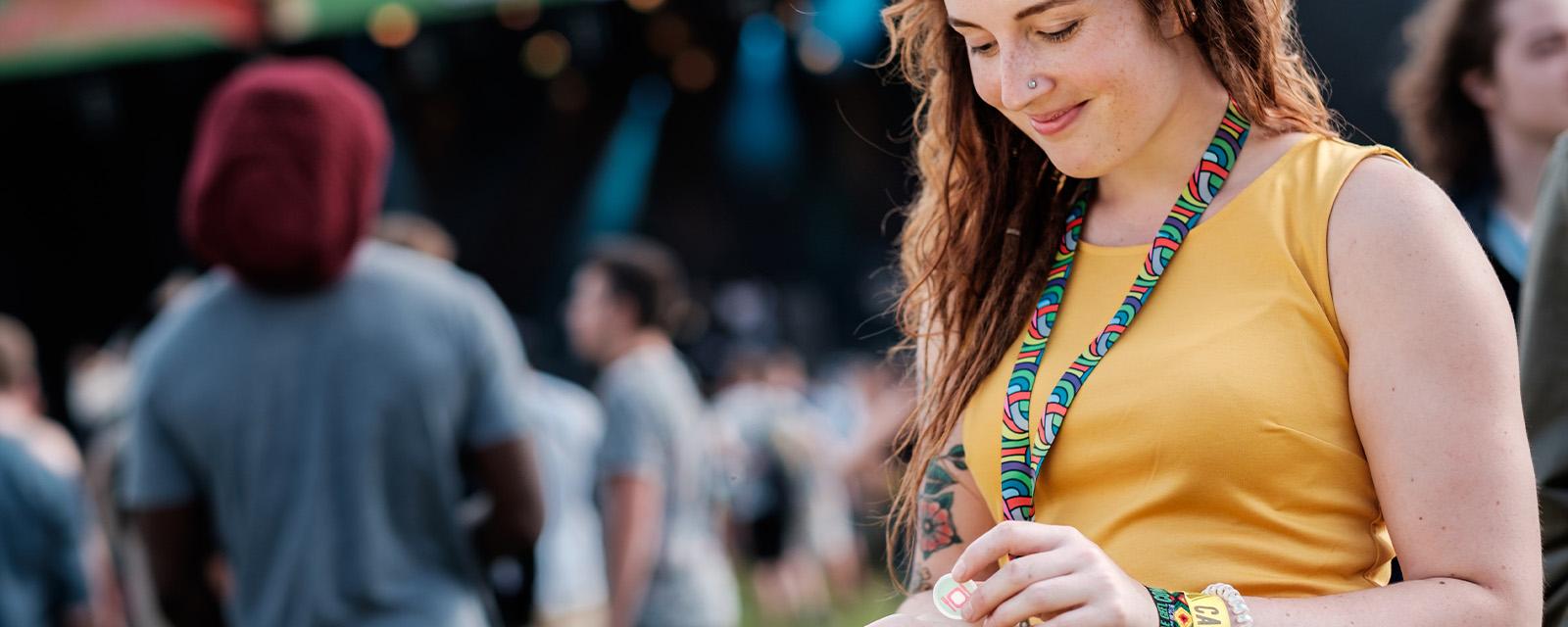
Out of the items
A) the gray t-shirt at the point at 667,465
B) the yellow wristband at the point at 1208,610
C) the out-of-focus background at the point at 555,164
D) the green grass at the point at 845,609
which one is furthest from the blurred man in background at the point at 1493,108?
the green grass at the point at 845,609

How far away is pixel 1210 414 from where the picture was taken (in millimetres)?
1085

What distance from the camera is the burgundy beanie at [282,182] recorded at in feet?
7.67

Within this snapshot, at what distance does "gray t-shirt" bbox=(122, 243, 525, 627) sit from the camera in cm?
236

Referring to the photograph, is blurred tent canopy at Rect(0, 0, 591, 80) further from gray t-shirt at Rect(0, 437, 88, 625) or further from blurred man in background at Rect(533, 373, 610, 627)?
blurred man in background at Rect(533, 373, 610, 627)

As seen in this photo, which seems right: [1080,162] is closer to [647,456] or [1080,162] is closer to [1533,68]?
[1533,68]

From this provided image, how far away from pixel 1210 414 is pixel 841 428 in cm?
1228

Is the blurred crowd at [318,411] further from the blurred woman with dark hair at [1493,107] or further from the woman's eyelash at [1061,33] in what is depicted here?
the blurred woman with dark hair at [1493,107]

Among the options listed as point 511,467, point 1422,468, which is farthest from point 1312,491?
point 511,467

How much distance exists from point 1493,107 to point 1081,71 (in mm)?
1378

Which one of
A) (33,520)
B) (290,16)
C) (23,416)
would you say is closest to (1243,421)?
(33,520)

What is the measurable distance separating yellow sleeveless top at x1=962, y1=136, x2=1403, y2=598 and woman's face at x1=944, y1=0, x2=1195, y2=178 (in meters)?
0.11

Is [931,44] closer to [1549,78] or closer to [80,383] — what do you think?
[1549,78]

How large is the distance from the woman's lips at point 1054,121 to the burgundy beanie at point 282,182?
1540mm

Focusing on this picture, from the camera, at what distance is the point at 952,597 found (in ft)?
3.43
